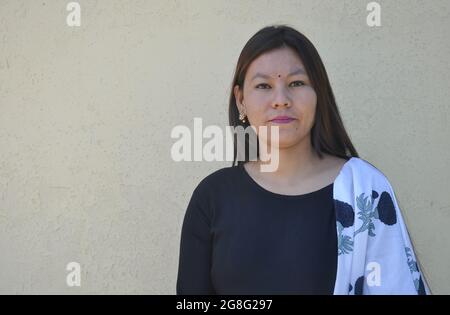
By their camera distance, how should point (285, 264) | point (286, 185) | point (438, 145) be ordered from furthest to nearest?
point (438, 145)
point (286, 185)
point (285, 264)

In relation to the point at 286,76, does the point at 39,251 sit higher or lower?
lower

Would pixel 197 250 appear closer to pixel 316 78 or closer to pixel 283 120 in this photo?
pixel 283 120

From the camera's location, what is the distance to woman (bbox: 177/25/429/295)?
1.78 metres

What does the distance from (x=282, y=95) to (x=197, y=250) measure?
61cm

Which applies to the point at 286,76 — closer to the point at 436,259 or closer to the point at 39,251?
the point at 436,259

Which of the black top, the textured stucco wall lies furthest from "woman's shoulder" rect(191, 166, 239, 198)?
the textured stucco wall

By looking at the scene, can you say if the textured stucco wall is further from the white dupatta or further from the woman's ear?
the white dupatta

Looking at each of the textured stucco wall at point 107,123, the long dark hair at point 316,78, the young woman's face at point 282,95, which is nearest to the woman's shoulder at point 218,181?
the young woman's face at point 282,95

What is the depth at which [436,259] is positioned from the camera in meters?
2.70

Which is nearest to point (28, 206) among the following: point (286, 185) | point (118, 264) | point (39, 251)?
point (39, 251)

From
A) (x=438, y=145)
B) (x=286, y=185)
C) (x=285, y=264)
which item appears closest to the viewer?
(x=285, y=264)

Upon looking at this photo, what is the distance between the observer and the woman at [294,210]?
1.78 metres

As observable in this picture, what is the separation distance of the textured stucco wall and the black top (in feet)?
2.42

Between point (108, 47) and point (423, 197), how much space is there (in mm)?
1662
